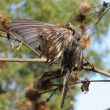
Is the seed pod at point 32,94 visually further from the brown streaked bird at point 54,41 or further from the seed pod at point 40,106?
the brown streaked bird at point 54,41

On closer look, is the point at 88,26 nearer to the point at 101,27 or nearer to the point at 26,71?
the point at 101,27

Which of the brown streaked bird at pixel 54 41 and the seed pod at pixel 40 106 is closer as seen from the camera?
the brown streaked bird at pixel 54 41

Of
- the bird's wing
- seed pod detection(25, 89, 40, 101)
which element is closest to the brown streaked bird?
the bird's wing

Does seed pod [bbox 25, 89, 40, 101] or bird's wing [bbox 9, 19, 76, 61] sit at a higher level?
bird's wing [bbox 9, 19, 76, 61]

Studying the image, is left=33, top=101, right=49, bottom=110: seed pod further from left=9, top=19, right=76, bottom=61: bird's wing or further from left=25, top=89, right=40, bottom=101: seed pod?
left=9, top=19, right=76, bottom=61: bird's wing

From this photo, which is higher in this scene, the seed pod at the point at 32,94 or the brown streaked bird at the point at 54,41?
the brown streaked bird at the point at 54,41

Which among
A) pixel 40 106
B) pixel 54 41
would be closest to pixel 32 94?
pixel 40 106

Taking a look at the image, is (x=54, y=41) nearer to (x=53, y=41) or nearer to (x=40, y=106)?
(x=53, y=41)

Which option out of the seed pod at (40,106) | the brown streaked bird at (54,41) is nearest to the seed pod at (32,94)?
the seed pod at (40,106)
